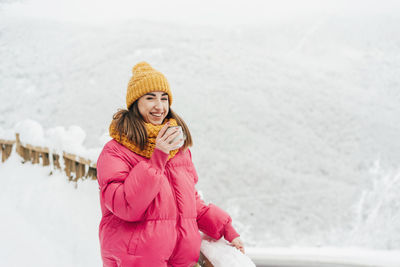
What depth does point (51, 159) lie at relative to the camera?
1.91m

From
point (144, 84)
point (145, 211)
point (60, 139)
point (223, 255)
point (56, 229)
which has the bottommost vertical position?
point (56, 229)

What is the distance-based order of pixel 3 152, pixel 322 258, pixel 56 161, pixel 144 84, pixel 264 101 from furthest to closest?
pixel 264 101 → pixel 3 152 → pixel 56 161 → pixel 322 258 → pixel 144 84

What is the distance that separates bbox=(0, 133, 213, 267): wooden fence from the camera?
1.69 metres

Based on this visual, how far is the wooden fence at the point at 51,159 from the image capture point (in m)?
1.69

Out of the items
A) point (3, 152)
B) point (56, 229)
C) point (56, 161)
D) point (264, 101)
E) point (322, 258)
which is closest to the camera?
point (56, 229)

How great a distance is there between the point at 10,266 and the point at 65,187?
494 millimetres

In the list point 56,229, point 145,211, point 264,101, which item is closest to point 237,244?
point 145,211

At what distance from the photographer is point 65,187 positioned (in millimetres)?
1762

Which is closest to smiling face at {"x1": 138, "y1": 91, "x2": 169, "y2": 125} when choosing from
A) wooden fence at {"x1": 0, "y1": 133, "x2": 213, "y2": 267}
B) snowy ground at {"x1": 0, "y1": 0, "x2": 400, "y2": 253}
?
wooden fence at {"x1": 0, "y1": 133, "x2": 213, "y2": 267}

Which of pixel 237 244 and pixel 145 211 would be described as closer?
pixel 145 211

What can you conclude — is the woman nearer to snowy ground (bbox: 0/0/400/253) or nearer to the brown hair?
the brown hair

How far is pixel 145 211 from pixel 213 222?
0.22 metres

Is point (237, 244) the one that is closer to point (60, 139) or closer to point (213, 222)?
point (213, 222)

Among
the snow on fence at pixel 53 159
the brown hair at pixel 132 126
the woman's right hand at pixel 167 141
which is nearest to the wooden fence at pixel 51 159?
the snow on fence at pixel 53 159
